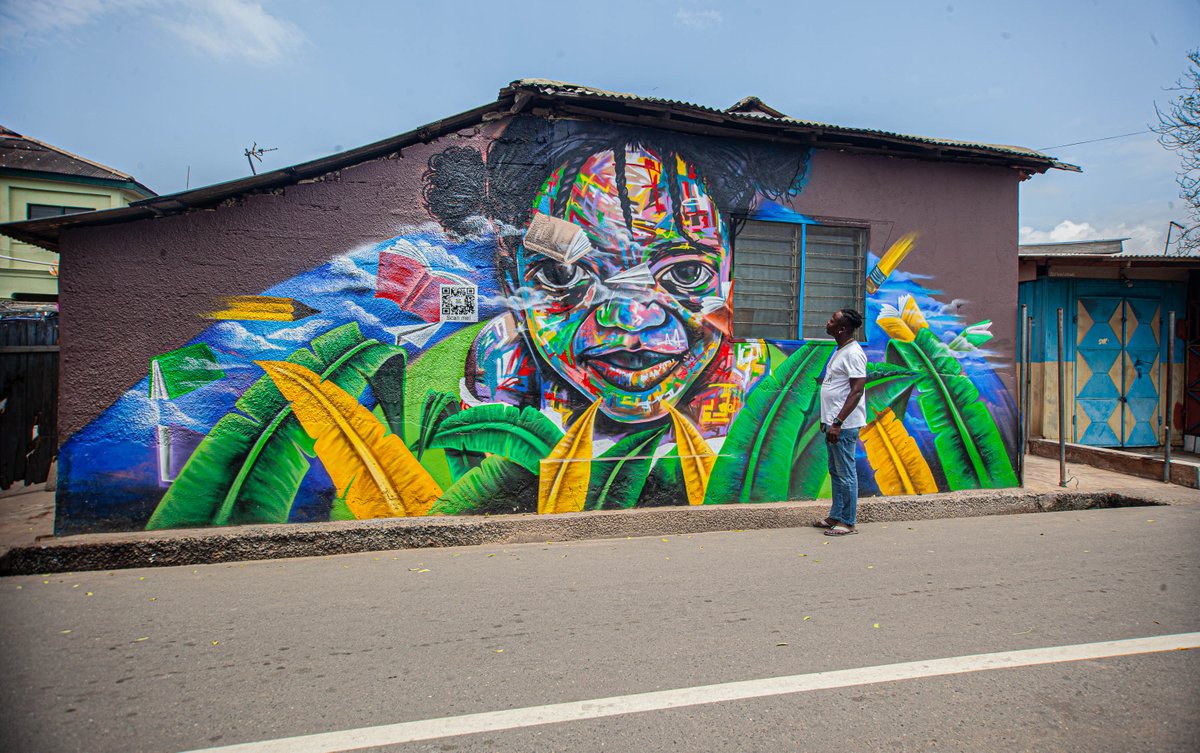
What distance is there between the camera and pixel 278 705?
3.00 meters

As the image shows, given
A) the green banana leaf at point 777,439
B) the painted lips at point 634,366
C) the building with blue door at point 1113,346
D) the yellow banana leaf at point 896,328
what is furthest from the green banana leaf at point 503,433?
the building with blue door at point 1113,346

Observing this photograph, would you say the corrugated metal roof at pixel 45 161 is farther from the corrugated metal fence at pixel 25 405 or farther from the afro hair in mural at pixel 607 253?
the afro hair in mural at pixel 607 253

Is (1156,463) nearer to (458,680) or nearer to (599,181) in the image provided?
(599,181)

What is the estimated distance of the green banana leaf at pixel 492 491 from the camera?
5996 mm

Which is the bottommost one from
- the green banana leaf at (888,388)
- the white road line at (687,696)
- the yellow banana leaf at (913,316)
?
the white road line at (687,696)

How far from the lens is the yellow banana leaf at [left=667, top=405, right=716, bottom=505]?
21.4ft

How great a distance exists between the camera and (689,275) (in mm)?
6582

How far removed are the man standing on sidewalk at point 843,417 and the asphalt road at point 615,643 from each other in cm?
54

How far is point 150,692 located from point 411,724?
4.10 feet

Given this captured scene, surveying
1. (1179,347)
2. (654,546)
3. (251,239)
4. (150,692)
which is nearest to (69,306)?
(251,239)

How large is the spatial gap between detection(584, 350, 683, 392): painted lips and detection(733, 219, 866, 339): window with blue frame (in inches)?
32.8

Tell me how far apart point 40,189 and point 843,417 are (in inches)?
1015

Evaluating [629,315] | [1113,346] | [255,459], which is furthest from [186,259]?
[1113,346]

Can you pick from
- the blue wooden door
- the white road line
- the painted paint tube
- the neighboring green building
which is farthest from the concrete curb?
the neighboring green building
